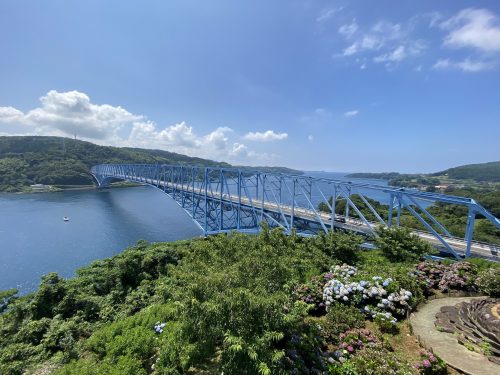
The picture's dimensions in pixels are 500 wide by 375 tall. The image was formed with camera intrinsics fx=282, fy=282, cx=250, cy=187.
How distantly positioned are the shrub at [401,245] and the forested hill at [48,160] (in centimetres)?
13731

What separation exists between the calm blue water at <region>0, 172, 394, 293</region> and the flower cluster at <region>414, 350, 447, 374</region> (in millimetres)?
39585

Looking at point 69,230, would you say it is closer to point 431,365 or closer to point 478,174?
point 431,365

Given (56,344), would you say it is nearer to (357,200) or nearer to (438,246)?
(438,246)

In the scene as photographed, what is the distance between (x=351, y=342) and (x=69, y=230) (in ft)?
207

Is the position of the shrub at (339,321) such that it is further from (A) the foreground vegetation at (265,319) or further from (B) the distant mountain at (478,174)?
(B) the distant mountain at (478,174)

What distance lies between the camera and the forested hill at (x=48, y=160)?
12156 cm

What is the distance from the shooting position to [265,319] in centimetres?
617

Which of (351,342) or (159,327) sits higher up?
(351,342)

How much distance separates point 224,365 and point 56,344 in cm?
1188

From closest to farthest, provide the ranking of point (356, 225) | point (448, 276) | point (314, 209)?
point (448, 276)
point (356, 225)
point (314, 209)

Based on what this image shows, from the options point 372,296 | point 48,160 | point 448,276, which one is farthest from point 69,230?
point 48,160

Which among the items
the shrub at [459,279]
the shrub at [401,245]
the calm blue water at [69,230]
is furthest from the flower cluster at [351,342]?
the calm blue water at [69,230]

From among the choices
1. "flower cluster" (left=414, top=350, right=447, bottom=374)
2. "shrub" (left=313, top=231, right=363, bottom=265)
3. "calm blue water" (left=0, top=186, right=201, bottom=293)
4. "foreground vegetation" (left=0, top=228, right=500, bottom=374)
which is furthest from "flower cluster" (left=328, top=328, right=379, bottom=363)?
"calm blue water" (left=0, top=186, right=201, bottom=293)

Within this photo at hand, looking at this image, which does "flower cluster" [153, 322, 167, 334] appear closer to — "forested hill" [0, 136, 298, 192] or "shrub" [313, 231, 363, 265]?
"shrub" [313, 231, 363, 265]
